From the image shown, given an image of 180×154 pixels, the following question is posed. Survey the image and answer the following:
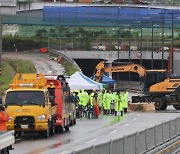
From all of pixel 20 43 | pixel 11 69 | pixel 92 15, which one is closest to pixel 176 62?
pixel 20 43

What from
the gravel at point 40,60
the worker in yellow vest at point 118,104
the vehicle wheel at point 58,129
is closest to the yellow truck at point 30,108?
the vehicle wheel at point 58,129

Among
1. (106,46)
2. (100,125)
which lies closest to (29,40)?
(106,46)

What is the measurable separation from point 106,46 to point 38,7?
56.7ft

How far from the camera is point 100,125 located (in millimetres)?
38062

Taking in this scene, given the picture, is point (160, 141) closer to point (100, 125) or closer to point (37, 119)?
point (37, 119)

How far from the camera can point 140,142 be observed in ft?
58.9

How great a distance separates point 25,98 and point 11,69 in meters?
45.0

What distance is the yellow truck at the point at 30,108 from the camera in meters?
29.1

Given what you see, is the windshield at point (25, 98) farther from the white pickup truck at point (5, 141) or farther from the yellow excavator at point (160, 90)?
the yellow excavator at point (160, 90)

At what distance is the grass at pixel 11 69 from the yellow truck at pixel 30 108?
873 inches

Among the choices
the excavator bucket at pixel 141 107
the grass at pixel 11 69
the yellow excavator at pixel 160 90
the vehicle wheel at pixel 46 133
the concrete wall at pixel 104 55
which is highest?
the concrete wall at pixel 104 55

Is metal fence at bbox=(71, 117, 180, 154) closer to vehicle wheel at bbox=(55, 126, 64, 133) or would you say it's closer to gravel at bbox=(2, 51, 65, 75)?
vehicle wheel at bbox=(55, 126, 64, 133)

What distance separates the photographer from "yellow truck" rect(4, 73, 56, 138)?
29.1 meters

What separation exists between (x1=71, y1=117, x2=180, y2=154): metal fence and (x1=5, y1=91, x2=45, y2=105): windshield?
6033 mm
